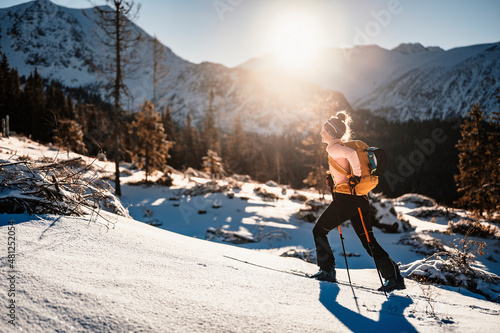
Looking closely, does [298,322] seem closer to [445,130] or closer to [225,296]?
[225,296]

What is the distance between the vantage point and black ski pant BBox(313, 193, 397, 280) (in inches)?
112

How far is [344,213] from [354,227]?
0.76ft

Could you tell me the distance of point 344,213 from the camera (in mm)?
2959

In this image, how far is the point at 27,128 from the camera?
47.9 meters

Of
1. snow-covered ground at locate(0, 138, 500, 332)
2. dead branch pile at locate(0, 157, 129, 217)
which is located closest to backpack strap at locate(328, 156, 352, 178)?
snow-covered ground at locate(0, 138, 500, 332)

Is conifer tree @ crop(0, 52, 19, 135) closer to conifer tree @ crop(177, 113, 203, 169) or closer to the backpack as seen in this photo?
conifer tree @ crop(177, 113, 203, 169)

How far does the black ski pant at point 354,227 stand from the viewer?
112 inches

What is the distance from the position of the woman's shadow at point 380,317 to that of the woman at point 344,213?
0.59m

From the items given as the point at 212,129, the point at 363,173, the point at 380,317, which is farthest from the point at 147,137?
the point at 212,129

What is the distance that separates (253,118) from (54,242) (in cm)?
18414

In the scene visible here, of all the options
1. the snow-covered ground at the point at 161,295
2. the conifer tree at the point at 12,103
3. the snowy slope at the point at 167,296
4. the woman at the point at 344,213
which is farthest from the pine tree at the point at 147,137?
the conifer tree at the point at 12,103

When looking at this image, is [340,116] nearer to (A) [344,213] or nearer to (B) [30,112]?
(A) [344,213]

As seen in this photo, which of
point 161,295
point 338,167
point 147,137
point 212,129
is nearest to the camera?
point 161,295

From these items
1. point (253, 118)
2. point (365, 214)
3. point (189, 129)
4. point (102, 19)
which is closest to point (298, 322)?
point (365, 214)
